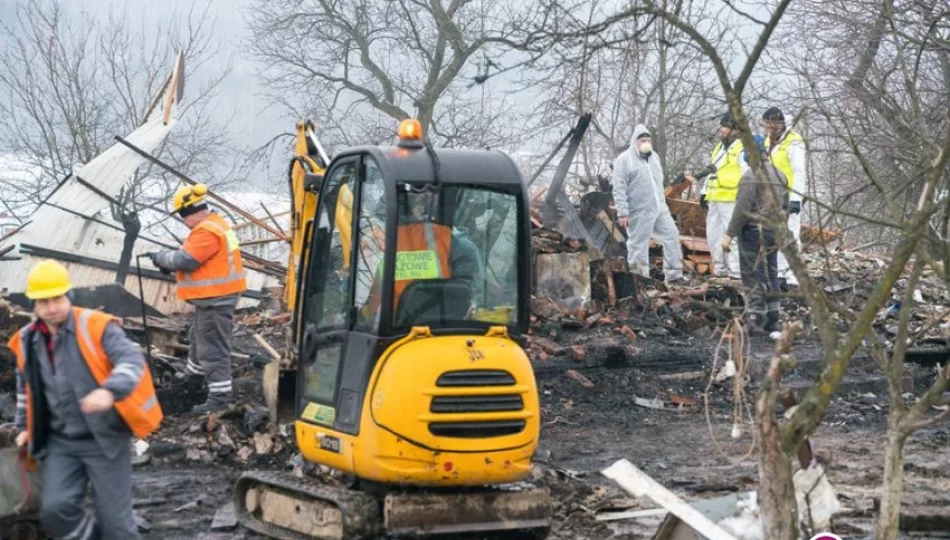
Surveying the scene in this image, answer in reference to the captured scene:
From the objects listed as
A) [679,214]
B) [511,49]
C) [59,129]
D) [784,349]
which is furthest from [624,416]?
[59,129]

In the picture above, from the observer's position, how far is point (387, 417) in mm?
6820

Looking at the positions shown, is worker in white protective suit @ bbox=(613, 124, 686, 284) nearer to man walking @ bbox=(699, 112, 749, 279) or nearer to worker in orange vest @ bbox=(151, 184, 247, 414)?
man walking @ bbox=(699, 112, 749, 279)

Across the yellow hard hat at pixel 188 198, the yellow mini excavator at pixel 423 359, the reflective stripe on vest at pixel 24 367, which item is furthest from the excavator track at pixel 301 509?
the yellow hard hat at pixel 188 198

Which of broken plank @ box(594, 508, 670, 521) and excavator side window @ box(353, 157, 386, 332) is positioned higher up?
excavator side window @ box(353, 157, 386, 332)

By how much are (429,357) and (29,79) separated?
19.4 m

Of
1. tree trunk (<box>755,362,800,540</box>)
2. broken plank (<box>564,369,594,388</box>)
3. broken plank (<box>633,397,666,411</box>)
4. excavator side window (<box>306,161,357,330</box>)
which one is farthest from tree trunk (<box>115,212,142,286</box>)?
tree trunk (<box>755,362,800,540</box>)

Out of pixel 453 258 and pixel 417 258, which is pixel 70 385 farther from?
pixel 453 258

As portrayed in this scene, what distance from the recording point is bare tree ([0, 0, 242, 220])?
23156mm

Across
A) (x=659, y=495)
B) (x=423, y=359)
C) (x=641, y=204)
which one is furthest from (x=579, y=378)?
(x=659, y=495)

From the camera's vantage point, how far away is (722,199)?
52.0 feet

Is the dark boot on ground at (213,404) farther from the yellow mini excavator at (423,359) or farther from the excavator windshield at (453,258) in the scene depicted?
the excavator windshield at (453,258)

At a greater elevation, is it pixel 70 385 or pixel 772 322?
pixel 70 385

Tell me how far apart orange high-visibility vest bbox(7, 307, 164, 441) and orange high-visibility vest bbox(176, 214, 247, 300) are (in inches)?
163

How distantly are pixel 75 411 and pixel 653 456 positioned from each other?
5180 mm
